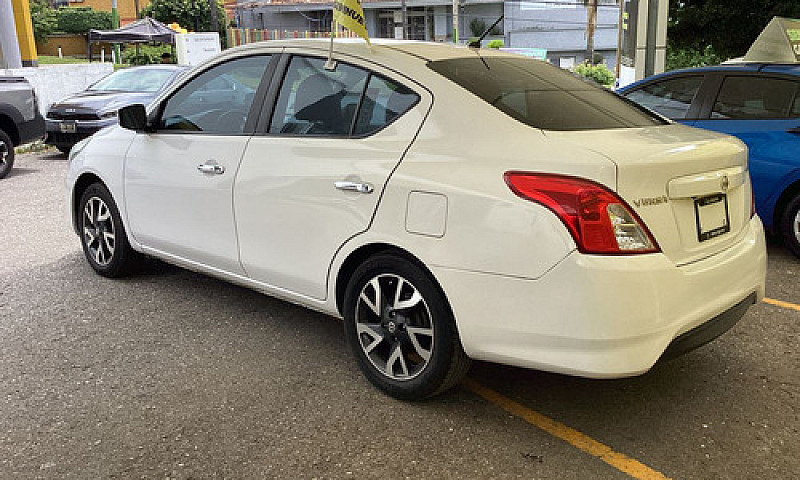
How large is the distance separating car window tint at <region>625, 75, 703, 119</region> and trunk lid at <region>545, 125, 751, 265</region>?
11.0 ft

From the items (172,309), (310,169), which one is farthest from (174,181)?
(310,169)

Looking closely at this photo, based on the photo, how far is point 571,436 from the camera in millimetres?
3246

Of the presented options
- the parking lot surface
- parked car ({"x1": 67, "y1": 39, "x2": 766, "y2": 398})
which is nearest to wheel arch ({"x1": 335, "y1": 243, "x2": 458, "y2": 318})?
parked car ({"x1": 67, "y1": 39, "x2": 766, "y2": 398})

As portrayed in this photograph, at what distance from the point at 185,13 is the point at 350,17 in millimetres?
52473

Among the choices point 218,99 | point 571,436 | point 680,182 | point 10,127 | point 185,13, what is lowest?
point 571,436

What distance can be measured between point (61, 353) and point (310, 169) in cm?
189

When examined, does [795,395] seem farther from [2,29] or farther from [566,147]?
[2,29]

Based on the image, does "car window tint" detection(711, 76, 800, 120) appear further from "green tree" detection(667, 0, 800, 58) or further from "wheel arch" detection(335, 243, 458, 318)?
"green tree" detection(667, 0, 800, 58)

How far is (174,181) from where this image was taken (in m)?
4.57

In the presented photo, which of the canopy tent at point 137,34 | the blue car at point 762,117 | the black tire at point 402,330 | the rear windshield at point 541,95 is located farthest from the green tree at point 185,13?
the black tire at point 402,330

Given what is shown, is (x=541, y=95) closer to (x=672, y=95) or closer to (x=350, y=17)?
(x=350, y=17)

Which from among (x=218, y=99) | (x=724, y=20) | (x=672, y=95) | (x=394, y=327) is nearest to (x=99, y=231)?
(x=218, y=99)

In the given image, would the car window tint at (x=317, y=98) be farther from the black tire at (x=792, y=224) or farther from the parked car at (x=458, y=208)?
the black tire at (x=792, y=224)

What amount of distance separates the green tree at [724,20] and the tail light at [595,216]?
11670mm
